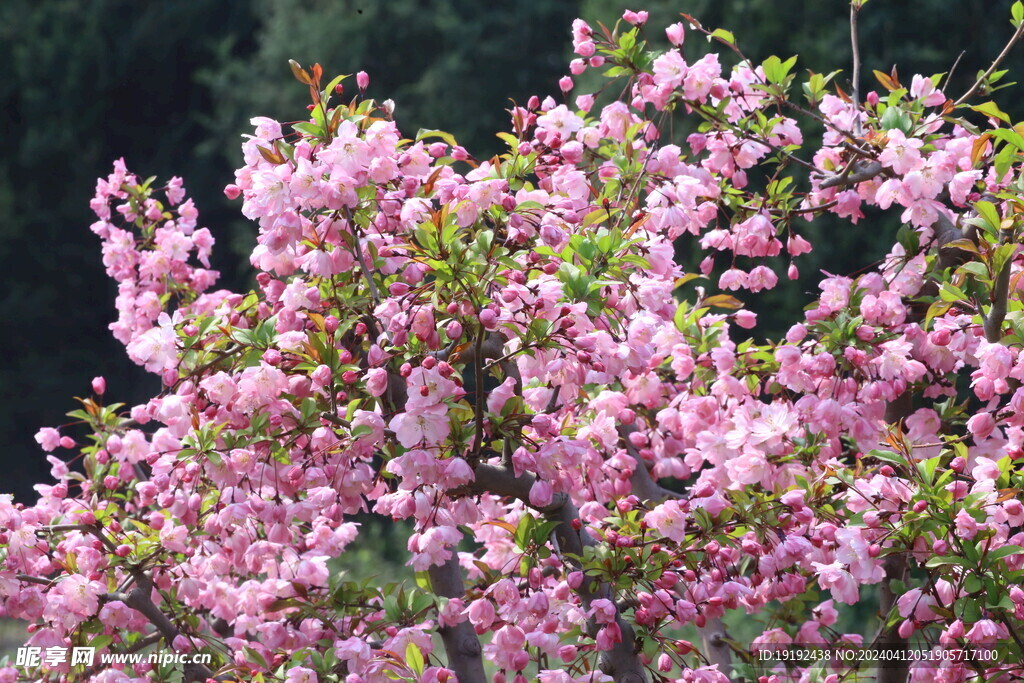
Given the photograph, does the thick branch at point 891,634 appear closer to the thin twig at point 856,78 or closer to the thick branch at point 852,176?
the thick branch at point 852,176

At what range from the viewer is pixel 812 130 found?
30.2 feet

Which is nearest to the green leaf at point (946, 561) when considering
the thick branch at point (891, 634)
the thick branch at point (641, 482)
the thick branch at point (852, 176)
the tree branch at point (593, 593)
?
the thick branch at point (891, 634)

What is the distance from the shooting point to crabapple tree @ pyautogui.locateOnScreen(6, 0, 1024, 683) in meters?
1.87

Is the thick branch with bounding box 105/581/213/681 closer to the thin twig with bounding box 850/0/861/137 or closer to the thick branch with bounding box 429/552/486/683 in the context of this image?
the thick branch with bounding box 429/552/486/683

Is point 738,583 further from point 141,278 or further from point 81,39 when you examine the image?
point 81,39

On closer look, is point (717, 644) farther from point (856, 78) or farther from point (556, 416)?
point (856, 78)

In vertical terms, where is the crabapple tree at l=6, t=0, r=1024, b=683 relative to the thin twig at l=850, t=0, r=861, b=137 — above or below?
below

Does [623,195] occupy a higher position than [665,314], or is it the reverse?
[623,195]

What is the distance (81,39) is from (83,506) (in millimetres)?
12322

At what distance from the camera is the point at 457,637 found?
233 cm

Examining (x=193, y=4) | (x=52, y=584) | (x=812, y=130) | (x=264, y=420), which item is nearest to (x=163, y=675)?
(x=52, y=584)

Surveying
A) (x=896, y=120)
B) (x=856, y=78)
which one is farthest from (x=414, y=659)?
(x=856, y=78)


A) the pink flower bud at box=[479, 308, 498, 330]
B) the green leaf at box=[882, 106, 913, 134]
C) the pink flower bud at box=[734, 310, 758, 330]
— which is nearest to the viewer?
the pink flower bud at box=[479, 308, 498, 330]

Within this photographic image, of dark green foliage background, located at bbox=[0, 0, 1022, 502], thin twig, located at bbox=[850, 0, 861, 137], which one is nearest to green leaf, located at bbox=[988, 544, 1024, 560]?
thin twig, located at bbox=[850, 0, 861, 137]
